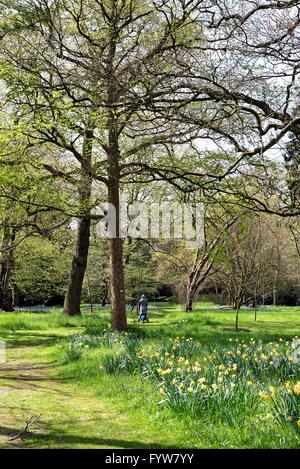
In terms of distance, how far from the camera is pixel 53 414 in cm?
554

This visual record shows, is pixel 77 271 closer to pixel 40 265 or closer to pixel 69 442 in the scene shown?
pixel 40 265

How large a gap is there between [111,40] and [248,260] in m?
11.0

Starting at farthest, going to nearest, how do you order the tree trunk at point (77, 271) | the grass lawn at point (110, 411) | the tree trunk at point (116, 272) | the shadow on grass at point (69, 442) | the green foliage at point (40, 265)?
the green foliage at point (40, 265), the tree trunk at point (77, 271), the tree trunk at point (116, 272), the shadow on grass at point (69, 442), the grass lawn at point (110, 411)

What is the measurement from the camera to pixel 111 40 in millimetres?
7207

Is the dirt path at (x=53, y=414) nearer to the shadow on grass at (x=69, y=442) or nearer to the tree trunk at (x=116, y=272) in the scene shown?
the shadow on grass at (x=69, y=442)

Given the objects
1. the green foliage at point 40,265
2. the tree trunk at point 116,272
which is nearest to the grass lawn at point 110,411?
the tree trunk at point 116,272

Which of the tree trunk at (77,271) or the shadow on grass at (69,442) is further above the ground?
the tree trunk at (77,271)

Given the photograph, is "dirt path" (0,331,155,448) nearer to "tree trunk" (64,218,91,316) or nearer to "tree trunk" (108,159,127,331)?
"tree trunk" (108,159,127,331)

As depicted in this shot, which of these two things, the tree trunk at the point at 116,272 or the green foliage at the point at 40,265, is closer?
the tree trunk at the point at 116,272

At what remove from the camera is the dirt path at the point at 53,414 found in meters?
4.48

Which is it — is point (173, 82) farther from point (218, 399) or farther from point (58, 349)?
point (58, 349)

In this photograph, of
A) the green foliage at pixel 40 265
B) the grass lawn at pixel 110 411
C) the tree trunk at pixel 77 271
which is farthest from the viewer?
the green foliage at pixel 40 265

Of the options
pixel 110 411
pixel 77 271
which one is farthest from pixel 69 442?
pixel 77 271

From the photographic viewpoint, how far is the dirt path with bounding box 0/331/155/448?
14.7 ft
